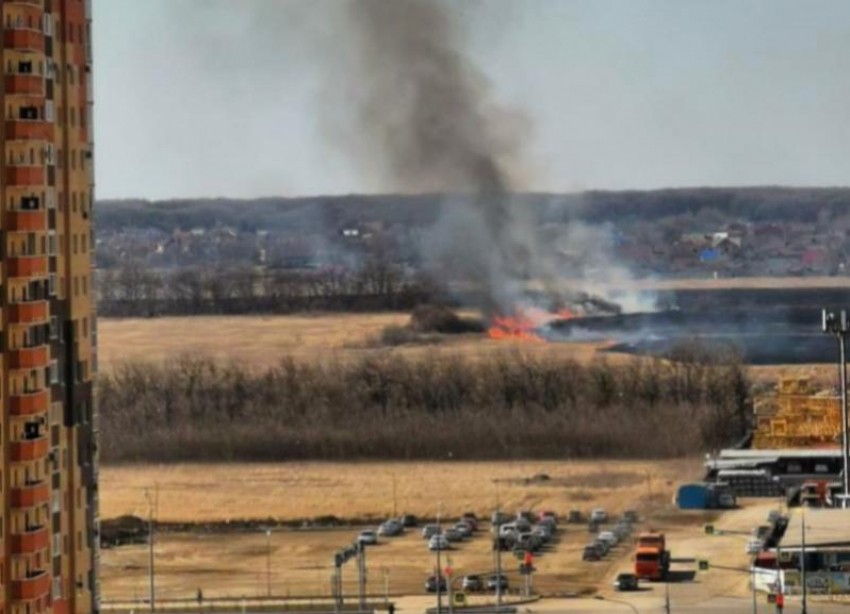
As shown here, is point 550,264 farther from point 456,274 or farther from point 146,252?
point 146,252

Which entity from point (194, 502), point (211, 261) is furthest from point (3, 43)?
point (211, 261)

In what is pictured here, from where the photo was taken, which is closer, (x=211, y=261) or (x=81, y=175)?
(x=81, y=175)

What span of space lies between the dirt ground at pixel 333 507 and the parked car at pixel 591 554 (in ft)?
0.76

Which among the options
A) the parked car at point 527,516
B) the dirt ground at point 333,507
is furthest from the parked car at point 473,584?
the parked car at point 527,516

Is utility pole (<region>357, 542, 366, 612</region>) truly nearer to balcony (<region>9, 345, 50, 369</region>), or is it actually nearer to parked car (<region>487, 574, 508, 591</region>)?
parked car (<region>487, 574, 508, 591</region>)

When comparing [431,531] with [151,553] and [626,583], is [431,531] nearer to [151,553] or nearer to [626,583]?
[151,553]

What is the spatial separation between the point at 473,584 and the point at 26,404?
19131 millimetres

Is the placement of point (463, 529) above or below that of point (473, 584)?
above

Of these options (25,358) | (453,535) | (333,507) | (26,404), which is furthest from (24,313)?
(333,507)

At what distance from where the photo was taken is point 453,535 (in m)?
46.6

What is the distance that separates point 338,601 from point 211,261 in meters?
71.6

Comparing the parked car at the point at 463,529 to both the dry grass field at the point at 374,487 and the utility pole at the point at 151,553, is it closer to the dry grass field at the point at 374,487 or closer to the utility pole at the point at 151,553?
the dry grass field at the point at 374,487

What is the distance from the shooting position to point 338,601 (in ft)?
129

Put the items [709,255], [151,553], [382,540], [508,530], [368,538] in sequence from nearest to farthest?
1. [151,553]
2. [368,538]
3. [508,530]
4. [382,540]
5. [709,255]
